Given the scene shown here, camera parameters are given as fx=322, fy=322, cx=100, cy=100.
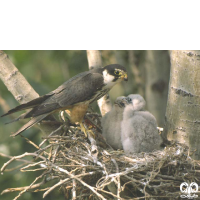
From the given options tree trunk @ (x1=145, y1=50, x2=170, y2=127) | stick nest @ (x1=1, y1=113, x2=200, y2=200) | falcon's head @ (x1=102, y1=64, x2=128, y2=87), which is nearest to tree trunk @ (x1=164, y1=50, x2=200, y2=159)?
stick nest @ (x1=1, y1=113, x2=200, y2=200)

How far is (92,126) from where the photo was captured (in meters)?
4.64

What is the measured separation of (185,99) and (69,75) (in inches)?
157

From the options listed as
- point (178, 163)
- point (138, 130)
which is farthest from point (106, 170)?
point (138, 130)

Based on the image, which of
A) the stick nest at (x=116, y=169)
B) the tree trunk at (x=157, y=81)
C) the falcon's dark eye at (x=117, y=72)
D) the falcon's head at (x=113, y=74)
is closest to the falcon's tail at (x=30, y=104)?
the stick nest at (x=116, y=169)

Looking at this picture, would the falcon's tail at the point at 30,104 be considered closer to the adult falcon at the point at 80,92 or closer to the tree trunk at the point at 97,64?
the adult falcon at the point at 80,92

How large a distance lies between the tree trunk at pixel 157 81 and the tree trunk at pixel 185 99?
234cm

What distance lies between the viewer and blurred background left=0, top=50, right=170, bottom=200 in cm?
529

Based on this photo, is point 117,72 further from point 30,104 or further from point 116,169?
point 116,169

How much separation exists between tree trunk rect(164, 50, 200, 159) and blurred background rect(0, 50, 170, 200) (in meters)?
2.36

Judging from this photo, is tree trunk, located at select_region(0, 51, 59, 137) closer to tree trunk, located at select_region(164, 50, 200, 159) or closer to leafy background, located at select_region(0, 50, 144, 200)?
leafy background, located at select_region(0, 50, 144, 200)

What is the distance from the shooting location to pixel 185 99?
3.64 m

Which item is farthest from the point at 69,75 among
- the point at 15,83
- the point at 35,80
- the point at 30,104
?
the point at 30,104
